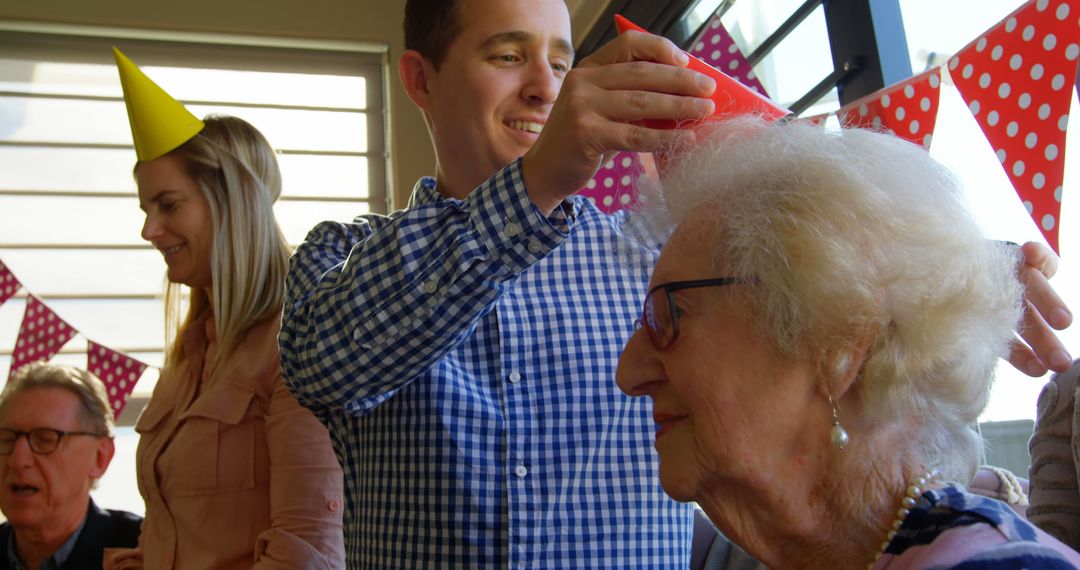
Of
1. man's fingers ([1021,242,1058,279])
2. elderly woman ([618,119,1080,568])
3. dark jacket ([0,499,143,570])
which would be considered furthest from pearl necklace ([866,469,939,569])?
dark jacket ([0,499,143,570])

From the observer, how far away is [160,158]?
1827 mm

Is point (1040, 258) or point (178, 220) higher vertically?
point (178, 220)

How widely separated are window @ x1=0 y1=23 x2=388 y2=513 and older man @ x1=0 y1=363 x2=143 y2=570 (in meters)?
0.86

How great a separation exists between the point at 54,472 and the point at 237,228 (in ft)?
3.81

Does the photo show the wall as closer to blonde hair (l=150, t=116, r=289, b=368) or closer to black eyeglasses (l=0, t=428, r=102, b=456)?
black eyeglasses (l=0, t=428, r=102, b=456)

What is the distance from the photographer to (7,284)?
3062 mm

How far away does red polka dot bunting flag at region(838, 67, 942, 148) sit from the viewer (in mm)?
1318

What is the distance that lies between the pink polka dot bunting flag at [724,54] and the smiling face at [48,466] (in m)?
1.87

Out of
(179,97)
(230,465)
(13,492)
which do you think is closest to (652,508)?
(230,465)

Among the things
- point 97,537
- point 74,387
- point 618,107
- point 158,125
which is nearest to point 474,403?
point 618,107

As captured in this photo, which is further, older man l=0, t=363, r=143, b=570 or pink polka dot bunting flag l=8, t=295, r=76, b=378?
pink polka dot bunting flag l=8, t=295, r=76, b=378

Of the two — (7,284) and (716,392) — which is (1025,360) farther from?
(7,284)

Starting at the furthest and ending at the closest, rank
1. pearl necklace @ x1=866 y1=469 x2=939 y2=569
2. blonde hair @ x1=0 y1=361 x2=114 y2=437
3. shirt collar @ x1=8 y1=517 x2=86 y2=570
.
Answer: blonde hair @ x1=0 y1=361 x2=114 y2=437, shirt collar @ x1=8 y1=517 x2=86 y2=570, pearl necklace @ x1=866 y1=469 x2=939 y2=569

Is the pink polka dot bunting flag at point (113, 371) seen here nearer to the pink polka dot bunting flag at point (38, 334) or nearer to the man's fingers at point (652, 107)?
the pink polka dot bunting flag at point (38, 334)
